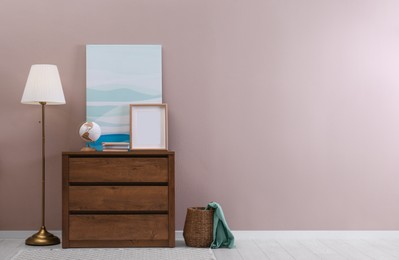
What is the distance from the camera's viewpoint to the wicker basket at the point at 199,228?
407 centimetres

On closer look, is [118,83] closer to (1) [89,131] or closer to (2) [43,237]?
(1) [89,131]

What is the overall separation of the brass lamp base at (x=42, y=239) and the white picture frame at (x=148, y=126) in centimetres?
87

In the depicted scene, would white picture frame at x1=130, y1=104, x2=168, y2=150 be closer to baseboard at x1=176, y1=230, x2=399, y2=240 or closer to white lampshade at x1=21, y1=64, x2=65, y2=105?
white lampshade at x1=21, y1=64, x2=65, y2=105

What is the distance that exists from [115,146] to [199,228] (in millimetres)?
849

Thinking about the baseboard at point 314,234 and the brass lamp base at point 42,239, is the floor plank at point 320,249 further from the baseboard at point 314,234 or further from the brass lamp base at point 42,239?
the brass lamp base at point 42,239

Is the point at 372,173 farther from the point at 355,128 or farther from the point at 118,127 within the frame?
the point at 118,127

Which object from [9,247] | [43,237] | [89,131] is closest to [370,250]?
[89,131]

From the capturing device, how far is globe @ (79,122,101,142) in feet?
13.5

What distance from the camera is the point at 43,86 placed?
13.4 feet

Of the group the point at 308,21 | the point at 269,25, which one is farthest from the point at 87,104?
the point at 308,21

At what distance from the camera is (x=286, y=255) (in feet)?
12.5

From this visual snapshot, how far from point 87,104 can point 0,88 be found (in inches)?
27.5

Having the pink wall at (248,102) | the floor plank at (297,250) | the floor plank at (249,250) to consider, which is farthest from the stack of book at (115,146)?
the floor plank at (297,250)

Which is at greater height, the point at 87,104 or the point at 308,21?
the point at 308,21
